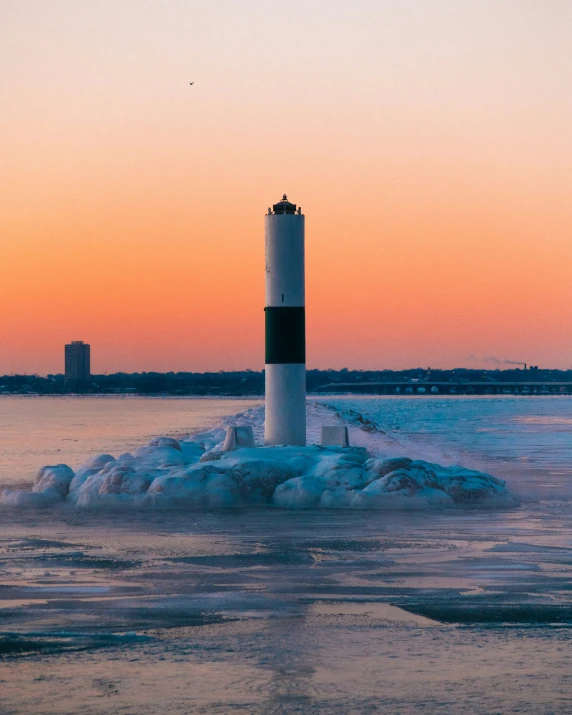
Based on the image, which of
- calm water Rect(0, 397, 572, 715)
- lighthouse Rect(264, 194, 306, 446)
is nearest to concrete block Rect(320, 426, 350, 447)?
lighthouse Rect(264, 194, 306, 446)

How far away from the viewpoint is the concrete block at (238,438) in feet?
68.2

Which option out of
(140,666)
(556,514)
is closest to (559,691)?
(140,666)

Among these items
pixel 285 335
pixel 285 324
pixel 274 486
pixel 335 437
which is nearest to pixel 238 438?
pixel 285 335

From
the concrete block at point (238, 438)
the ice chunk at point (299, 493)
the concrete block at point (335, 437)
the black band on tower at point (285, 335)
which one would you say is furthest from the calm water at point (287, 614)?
the concrete block at point (335, 437)

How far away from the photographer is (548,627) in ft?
25.3

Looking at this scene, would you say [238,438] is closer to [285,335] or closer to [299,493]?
[285,335]

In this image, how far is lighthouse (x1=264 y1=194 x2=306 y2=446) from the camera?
2084 cm

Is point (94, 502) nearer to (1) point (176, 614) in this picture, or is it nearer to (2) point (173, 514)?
(2) point (173, 514)

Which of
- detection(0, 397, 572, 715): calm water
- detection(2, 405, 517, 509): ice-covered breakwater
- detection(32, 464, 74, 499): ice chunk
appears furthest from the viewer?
detection(32, 464, 74, 499): ice chunk

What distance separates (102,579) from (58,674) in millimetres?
3123

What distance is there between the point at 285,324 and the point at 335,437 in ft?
9.75

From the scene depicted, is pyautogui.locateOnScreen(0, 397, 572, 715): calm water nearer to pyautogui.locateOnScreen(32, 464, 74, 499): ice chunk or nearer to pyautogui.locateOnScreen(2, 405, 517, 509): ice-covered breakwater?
pyautogui.locateOnScreen(2, 405, 517, 509): ice-covered breakwater

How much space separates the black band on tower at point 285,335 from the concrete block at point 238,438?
1.34 meters

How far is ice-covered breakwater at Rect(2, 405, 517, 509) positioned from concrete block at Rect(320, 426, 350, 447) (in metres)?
4.68
